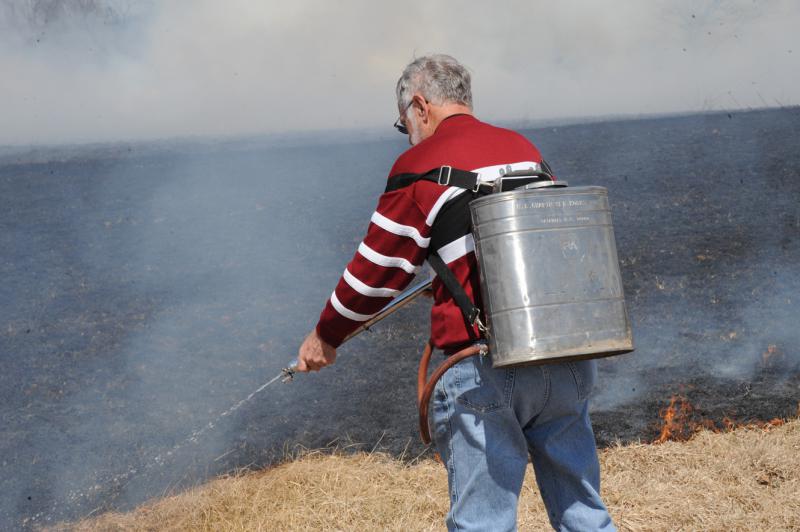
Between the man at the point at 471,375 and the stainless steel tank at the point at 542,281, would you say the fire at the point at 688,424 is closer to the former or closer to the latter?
the man at the point at 471,375

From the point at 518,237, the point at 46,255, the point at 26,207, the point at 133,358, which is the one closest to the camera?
the point at 518,237

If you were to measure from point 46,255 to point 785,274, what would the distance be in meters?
6.74

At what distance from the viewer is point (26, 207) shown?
8164mm

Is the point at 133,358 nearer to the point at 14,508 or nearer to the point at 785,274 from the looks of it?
the point at 14,508

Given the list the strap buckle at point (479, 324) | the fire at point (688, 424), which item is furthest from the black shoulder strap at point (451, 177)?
the fire at point (688, 424)

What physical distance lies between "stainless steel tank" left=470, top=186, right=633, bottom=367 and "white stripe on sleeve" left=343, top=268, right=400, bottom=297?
0.96ft

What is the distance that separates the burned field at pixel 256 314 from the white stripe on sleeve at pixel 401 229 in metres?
2.36

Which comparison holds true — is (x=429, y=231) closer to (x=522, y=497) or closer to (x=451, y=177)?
(x=451, y=177)

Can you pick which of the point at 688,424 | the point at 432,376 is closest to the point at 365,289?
the point at 432,376

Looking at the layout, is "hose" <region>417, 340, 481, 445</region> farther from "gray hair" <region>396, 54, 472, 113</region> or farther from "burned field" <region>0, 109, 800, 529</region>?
"burned field" <region>0, 109, 800, 529</region>

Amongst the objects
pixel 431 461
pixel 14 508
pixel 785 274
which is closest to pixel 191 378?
pixel 14 508

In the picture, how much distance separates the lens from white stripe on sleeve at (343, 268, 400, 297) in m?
2.09

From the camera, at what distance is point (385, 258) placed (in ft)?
6.67

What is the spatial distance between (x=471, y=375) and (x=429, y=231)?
1.38 feet
